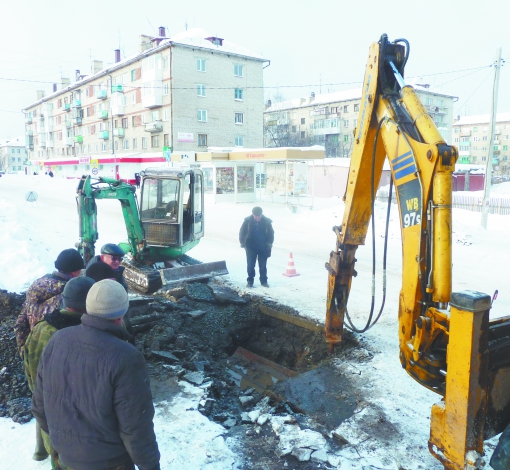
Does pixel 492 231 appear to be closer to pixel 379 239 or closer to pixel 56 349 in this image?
pixel 379 239

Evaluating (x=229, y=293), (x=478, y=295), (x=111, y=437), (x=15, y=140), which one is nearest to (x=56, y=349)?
(x=111, y=437)

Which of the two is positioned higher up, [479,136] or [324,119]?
[324,119]

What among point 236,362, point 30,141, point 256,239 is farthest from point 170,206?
point 30,141

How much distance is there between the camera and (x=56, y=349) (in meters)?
2.66

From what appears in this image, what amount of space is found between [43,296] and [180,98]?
36.9 meters

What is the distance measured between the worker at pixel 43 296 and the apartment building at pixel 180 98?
31159 millimetres

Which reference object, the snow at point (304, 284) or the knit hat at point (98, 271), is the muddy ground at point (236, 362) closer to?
the snow at point (304, 284)

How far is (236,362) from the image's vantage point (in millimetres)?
7246

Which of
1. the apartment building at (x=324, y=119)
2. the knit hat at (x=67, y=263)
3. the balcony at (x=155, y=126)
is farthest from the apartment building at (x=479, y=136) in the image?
the knit hat at (x=67, y=263)

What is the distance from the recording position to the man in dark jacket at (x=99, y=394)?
2502 millimetres

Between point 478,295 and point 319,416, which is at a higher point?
point 478,295

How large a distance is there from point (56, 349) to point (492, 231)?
1606cm

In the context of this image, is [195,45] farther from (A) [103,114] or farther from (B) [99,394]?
(B) [99,394]

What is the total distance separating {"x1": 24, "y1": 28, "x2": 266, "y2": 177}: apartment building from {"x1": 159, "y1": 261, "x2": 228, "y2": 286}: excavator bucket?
26434 mm
